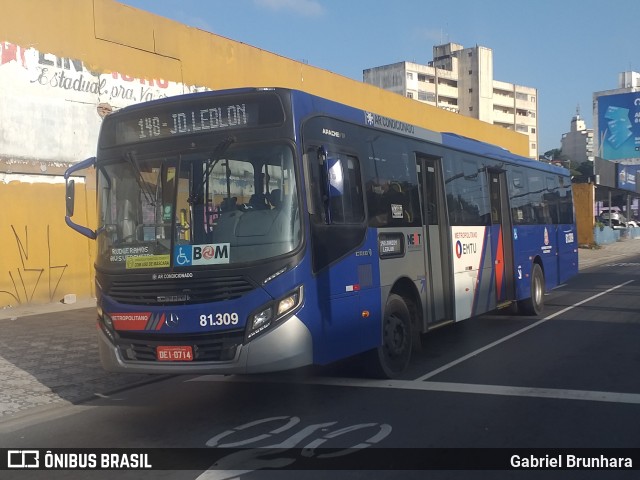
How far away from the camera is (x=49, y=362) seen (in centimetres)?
970

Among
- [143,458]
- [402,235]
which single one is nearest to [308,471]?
[143,458]

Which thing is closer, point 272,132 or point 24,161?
point 272,132

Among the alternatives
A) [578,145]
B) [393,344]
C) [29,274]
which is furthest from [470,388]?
[578,145]

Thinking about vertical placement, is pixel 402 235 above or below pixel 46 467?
above

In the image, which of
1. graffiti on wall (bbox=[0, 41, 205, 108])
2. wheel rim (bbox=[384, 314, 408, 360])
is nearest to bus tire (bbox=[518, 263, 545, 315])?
wheel rim (bbox=[384, 314, 408, 360])

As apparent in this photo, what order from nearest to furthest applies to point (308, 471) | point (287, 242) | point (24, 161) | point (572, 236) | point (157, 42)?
point (308, 471), point (287, 242), point (24, 161), point (572, 236), point (157, 42)

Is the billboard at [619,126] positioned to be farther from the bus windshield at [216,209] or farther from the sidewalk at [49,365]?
the bus windshield at [216,209]

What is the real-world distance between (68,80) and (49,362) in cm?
856

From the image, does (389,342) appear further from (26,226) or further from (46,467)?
(26,226)

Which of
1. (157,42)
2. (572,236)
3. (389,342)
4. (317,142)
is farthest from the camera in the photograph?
(157,42)

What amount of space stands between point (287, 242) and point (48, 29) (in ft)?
39.1

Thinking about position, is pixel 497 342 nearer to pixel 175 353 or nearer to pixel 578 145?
pixel 175 353

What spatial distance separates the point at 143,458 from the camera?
5.64 metres

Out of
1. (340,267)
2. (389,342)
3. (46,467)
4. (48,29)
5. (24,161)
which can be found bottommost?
(46,467)
